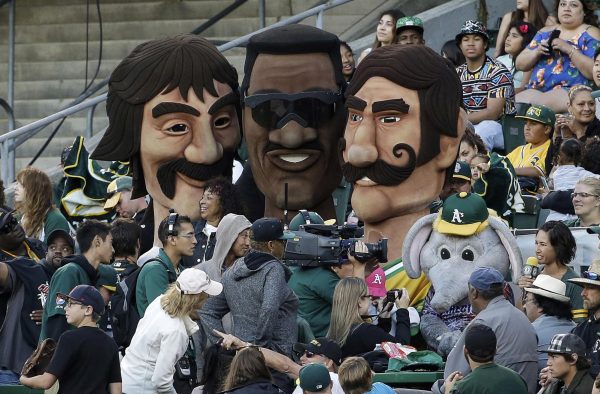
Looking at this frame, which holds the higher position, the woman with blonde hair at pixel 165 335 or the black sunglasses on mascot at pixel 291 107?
the black sunglasses on mascot at pixel 291 107

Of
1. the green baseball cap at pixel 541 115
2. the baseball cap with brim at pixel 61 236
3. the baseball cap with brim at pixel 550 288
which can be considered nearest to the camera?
the baseball cap with brim at pixel 550 288

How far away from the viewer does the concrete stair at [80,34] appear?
23078 mm

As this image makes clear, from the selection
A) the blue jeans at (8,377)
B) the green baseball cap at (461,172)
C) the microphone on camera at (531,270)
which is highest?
the green baseball cap at (461,172)

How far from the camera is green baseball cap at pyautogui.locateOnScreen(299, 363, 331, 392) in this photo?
41.4ft

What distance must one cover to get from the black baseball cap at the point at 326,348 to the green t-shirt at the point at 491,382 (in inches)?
37.5

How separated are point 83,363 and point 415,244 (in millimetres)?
2761

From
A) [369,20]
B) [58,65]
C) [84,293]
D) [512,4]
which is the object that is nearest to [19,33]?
[58,65]

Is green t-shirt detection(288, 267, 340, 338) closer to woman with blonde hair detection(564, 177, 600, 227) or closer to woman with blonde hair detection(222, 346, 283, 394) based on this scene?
woman with blonde hair detection(564, 177, 600, 227)

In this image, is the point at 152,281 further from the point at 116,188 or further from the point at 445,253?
the point at 116,188

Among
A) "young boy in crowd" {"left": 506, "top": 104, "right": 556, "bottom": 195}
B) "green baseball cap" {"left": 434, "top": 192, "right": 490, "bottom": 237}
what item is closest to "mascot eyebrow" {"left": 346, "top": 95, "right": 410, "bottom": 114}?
"green baseball cap" {"left": 434, "top": 192, "right": 490, "bottom": 237}

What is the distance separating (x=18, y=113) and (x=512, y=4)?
5.33 metres

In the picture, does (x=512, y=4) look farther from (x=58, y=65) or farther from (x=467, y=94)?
(x=58, y=65)

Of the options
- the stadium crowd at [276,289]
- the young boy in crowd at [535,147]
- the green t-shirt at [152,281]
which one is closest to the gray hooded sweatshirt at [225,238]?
the stadium crowd at [276,289]

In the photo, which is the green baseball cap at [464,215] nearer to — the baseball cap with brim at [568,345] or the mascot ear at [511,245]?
the mascot ear at [511,245]
